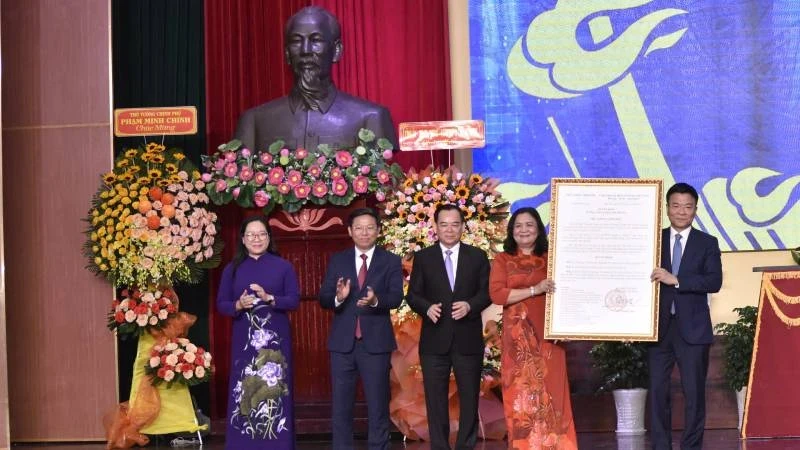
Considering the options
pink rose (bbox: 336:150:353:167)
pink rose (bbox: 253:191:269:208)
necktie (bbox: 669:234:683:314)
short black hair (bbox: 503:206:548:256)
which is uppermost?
pink rose (bbox: 336:150:353:167)

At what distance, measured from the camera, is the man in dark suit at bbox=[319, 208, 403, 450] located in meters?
5.28

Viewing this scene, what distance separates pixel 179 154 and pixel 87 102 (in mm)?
671

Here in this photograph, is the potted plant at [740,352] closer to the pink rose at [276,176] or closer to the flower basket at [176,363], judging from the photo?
the pink rose at [276,176]

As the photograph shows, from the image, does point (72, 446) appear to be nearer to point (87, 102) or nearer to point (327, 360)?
point (327, 360)

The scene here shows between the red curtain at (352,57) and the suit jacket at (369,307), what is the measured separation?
2466 mm

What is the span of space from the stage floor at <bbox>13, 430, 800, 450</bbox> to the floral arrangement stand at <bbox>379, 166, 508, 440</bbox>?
17cm

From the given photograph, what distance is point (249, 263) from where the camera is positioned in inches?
217

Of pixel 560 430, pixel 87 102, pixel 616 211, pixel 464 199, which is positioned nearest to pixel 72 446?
pixel 87 102

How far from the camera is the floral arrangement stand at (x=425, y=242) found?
6.44m

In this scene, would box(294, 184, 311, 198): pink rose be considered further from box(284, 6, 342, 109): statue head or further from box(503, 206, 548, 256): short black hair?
box(503, 206, 548, 256): short black hair

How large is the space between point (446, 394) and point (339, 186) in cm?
159

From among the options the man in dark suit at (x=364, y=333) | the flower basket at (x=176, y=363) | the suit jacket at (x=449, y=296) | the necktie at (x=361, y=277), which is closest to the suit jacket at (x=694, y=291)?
the suit jacket at (x=449, y=296)

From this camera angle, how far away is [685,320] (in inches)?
203

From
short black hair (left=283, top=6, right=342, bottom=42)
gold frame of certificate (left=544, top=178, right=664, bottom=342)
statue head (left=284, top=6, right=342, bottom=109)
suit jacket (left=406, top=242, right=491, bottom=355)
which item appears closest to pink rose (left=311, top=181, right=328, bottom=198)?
statue head (left=284, top=6, right=342, bottom=109)
